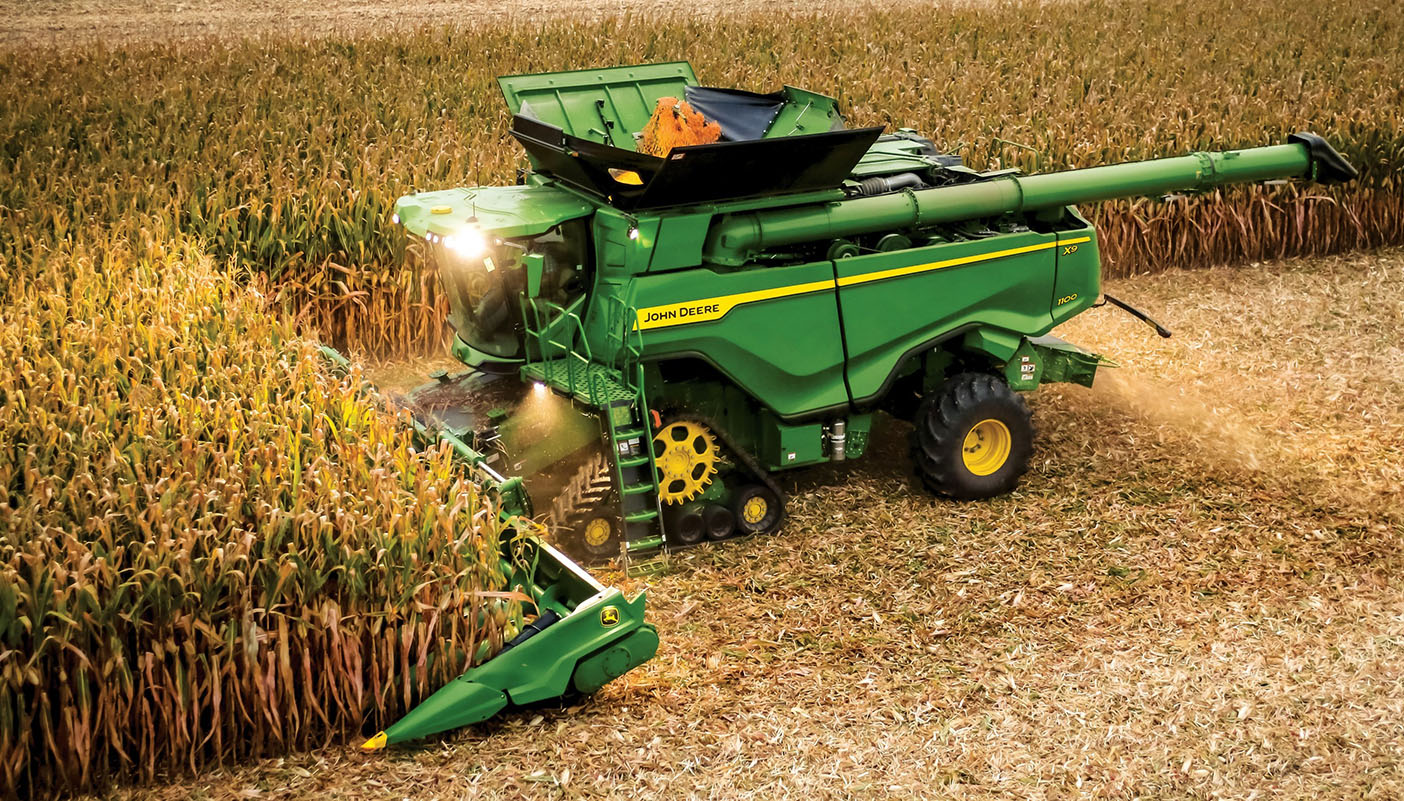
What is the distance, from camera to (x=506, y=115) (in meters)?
13.1

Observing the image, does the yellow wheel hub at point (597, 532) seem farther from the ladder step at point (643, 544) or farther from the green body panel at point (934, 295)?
the green body panel at point (934, 295)

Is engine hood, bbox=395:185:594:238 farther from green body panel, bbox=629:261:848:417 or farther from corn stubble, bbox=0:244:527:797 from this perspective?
corn stubble, bbox=0:244:527:797

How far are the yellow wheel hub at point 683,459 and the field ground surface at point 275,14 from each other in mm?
12467

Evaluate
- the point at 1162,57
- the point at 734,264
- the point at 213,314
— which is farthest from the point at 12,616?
the point at 1162,57

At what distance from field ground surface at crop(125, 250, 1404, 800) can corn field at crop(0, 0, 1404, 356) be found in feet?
10.1

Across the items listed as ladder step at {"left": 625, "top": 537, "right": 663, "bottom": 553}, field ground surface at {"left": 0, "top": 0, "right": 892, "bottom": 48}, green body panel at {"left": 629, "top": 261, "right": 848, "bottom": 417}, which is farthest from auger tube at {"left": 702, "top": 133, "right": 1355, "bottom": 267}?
field ground surface at {"left": 0, "top": 0, "right": 892, "bottom": 48}

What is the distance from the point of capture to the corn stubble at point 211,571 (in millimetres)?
4582

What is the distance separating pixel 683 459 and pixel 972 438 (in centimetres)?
178

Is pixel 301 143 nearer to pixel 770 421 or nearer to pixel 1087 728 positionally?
pixel 770 421

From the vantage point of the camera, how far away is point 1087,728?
18.0 feet

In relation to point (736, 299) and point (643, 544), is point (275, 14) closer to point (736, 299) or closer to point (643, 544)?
point (736, 299)

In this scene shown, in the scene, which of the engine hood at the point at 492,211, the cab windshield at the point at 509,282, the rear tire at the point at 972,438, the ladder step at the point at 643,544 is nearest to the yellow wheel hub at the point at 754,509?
the ladder step at the point at 643,544

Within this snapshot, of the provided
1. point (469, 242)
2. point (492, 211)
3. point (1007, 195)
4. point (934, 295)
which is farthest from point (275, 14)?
point (934, 295)

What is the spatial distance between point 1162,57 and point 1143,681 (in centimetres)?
1126
